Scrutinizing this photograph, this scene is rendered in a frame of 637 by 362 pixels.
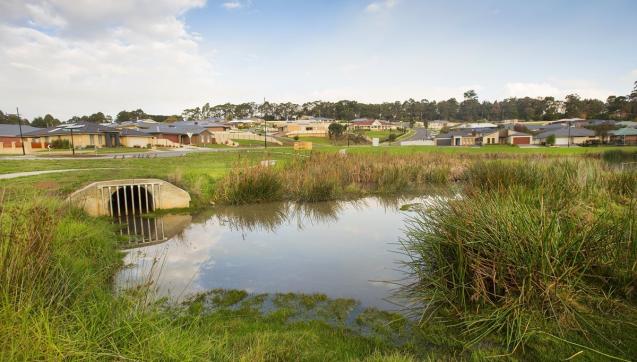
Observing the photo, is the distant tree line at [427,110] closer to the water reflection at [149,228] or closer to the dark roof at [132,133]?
the dark roof at [132,133]

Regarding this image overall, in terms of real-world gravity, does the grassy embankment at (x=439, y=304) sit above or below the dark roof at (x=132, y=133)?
below

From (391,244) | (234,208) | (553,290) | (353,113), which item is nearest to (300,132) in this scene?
(353,113)

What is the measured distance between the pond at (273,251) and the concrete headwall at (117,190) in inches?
36.7

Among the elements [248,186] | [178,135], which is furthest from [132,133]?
[248,186]

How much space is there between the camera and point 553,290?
4.98m

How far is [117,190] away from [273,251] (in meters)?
6.26

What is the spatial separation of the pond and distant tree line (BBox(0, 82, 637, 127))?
87.2m

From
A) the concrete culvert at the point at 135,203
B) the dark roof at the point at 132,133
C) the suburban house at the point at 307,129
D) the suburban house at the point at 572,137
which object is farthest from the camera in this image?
the suburban house at the point at 307,129

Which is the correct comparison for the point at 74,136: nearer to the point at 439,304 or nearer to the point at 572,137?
the point at 439,304

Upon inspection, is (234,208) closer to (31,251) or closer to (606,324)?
(31,251)

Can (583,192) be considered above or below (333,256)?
above

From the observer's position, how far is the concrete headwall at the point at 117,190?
12.2m

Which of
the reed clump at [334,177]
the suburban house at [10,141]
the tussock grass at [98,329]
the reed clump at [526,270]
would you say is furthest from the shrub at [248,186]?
the suburban house at [10,141]

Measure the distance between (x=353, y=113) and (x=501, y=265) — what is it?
11223cm
